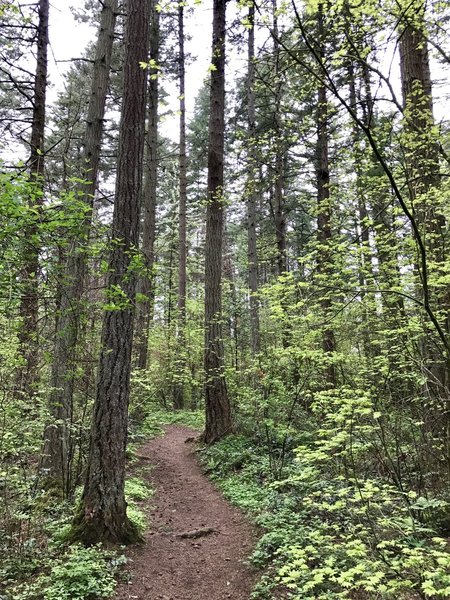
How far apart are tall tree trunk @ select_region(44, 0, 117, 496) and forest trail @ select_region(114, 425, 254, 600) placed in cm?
162

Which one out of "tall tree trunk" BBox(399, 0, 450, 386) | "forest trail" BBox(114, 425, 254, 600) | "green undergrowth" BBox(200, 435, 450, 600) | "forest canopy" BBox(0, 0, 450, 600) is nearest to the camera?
"green undergrowth" BBox(200, 435, 450, 600)

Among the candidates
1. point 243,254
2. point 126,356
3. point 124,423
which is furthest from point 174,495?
point 243,254

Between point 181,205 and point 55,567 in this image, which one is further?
point 181,205

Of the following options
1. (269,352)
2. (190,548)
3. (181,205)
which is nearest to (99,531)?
(190,548)

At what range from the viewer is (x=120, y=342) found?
4.87 metres

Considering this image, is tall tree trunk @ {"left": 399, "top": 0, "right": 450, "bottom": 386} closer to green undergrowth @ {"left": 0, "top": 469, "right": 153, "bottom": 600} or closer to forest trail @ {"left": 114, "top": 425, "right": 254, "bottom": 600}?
forest trail @ {"left": 114, "top": 425, "right": 254, "bottom": 600}

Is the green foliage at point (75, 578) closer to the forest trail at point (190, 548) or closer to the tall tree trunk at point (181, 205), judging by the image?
the forest trail at point (190, 548)

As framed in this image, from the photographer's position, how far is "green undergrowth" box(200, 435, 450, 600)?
2.88 m

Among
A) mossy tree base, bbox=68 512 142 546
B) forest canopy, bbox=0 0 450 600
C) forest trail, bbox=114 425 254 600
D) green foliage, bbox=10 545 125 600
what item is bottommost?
forest trail, bbox=114 425 254 600

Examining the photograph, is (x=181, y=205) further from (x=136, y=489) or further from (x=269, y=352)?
(x=136, y=489)

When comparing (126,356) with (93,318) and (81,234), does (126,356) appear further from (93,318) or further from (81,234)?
(81,234)

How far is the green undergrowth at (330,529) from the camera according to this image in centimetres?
288

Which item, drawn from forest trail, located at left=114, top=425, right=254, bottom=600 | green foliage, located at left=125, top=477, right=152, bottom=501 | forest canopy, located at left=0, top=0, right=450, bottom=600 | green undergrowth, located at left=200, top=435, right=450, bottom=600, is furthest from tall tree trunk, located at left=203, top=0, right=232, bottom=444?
green foliage, located at left=125, top=477, right=152, bottom=501

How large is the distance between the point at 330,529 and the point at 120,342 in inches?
130
